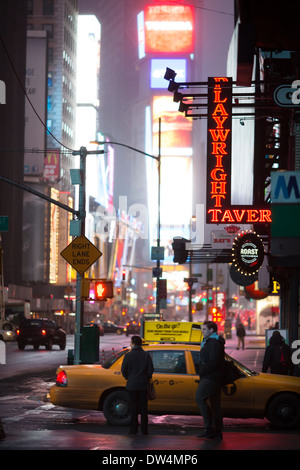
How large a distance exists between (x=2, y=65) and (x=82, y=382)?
3405 inches

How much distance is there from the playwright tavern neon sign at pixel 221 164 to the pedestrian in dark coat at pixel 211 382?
55.5 ft

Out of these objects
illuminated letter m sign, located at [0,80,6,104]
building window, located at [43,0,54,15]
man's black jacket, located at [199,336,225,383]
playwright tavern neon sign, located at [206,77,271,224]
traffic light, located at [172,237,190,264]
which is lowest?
man's black jacket, located at [199,336,225,383]

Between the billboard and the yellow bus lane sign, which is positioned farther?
the billboard

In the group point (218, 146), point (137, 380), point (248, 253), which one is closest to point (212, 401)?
point (137, 380)

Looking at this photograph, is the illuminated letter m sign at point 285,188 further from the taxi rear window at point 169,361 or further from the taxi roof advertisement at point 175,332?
the taxi roof advertisement at point 175,332

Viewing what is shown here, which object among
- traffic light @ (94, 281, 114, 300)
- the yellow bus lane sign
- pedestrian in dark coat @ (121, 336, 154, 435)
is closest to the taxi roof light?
pedestrian in dark coat @ (121, 336, 154, 435)

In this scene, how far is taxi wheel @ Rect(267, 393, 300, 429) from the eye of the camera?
55.3 feet

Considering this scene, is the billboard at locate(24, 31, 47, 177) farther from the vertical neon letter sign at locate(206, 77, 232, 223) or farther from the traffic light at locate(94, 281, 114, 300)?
the traffic light at locate(94, 281, 114, 300)

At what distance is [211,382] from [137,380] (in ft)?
4.35

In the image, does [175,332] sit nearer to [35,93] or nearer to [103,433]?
[103,433]

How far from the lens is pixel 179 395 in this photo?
1692 centimetres

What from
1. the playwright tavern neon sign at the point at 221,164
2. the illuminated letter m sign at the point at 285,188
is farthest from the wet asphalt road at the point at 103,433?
the playwright tavern neon sign at the point at 221,164

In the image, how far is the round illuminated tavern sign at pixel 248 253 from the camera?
99.9 ft

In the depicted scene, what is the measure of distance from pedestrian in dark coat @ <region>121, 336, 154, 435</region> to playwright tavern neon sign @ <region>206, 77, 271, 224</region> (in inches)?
643
